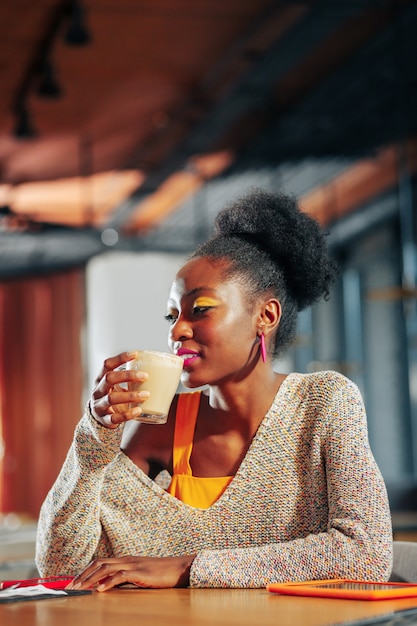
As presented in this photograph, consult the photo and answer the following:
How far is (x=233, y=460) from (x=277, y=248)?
0.40 meters

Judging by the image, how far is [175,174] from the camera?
32.3ft

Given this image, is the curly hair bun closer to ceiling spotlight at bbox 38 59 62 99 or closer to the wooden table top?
the wooden table top

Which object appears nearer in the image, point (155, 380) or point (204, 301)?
point (155, 380)

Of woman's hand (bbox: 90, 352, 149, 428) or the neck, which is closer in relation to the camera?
woman's hand (bbox: 90, 352, 149, 428)

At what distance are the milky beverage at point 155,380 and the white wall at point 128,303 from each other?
7917 millimetres

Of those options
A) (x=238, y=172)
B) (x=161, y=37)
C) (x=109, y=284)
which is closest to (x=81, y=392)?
(x=109, y=284)

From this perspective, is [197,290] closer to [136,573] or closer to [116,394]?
[116,394]

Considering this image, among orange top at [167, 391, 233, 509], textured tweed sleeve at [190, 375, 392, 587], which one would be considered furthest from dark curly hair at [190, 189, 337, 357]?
textured tweed sleeve at [190, 375, 392, 587]

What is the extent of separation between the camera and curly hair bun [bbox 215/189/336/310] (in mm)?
1918

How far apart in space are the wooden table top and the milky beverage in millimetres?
279

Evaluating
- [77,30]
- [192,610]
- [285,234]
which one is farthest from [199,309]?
[77,30]

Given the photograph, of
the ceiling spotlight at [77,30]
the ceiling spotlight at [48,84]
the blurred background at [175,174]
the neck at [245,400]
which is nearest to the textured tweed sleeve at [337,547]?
the neck at [245,400]

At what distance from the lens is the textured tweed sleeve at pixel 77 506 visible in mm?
1642

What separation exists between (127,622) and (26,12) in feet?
18.1
